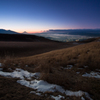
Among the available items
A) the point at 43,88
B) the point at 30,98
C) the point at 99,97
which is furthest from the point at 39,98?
the point at 99,97

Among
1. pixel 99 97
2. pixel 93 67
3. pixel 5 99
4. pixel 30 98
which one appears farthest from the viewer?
pixel 93 67

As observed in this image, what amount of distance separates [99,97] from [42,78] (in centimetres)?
211

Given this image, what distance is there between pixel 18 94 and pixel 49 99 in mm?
922

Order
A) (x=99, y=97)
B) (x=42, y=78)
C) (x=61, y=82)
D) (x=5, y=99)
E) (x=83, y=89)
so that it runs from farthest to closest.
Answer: (x=42, y=78), (x=61, y=82), (x=83, y=89), (x=99, y=97), (x=5, y=99)

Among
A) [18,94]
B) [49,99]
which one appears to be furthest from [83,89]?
[18,94]

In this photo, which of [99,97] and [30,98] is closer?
[30,98]

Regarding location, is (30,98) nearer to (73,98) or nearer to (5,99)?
(5,99)

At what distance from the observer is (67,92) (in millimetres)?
2398

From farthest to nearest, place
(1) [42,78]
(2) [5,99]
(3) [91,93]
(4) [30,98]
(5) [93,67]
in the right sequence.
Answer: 1. (5) [93,67]
2. (1) [42,78]
3. (3) [91,93]
4. (4) [30,98]
5. (2) [5,99]

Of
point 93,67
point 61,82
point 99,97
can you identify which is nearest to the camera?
point 99,97

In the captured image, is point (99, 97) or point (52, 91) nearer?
point (99, 97)

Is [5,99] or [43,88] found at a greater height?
[5,99]

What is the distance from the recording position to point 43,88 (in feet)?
8.41

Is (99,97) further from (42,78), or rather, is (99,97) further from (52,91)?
(42,78)
